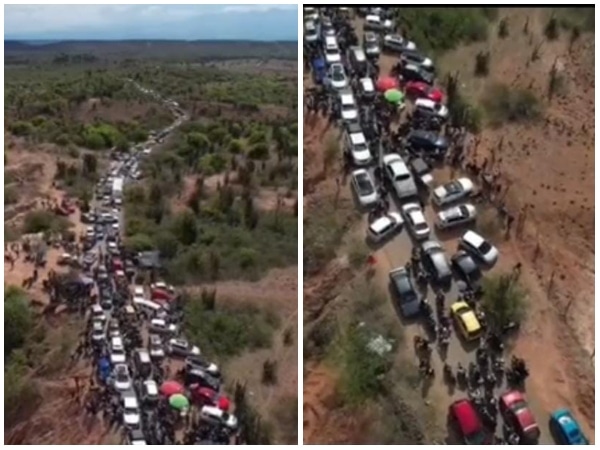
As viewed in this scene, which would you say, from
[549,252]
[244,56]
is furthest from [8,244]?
[549,252]

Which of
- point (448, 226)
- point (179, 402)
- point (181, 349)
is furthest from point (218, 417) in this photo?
point (448, 226)

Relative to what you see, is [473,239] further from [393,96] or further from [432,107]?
[393,96]

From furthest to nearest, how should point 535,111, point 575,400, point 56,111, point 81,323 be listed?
point 56,111 < point 535,111 < point 81,323 < point 575,400

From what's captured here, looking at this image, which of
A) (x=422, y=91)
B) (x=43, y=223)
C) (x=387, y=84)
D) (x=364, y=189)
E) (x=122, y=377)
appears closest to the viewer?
(x=122, y=377)

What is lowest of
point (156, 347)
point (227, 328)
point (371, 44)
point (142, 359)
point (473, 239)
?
point (142, 359)

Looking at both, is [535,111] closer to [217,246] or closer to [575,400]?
[575,400]

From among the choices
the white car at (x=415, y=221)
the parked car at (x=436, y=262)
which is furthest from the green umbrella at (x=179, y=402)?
the white car at (x=415, y=221)

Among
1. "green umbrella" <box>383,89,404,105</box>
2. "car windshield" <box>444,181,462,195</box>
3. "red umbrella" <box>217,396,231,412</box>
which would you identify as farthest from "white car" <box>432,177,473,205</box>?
"red umbrella" <box>217,396,231,412</box>
